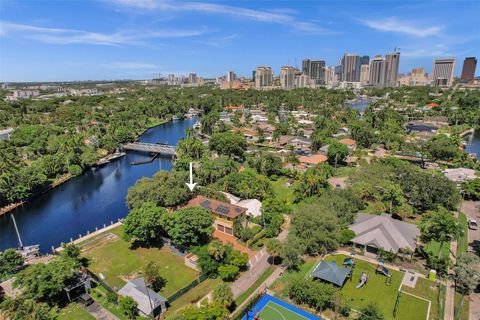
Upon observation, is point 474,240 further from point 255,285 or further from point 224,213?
point 224,213

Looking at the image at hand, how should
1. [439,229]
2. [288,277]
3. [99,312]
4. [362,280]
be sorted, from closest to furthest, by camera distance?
[99,312] < [362,280] < [288,277] < [439,229]

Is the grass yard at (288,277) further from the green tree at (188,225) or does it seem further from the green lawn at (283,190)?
the green lawn at (283,190)

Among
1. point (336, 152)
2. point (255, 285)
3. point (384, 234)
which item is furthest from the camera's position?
point (336, 152)

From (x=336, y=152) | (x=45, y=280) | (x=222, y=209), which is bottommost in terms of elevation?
(x=222, y=209)

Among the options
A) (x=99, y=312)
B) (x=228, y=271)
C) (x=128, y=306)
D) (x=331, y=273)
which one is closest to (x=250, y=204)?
(x=228, y=271)

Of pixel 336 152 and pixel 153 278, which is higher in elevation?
pixel 336 152

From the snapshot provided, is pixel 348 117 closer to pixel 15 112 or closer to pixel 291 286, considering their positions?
pixel 291 286

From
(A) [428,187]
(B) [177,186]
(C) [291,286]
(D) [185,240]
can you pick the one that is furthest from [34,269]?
(A) [428,187]
